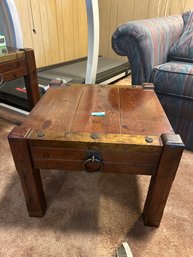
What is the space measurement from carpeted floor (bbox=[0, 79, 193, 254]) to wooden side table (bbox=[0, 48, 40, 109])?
1.77 ft

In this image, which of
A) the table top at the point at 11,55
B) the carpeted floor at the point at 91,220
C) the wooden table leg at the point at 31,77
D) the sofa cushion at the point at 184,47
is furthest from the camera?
the sofa cushion at the point at 184,47

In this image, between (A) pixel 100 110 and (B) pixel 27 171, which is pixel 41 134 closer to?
(B) pixel 27 171

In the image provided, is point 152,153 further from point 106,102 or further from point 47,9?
→ point 47,9

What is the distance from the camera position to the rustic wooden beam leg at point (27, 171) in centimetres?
67

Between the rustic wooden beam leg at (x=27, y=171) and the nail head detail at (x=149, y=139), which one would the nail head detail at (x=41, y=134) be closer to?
the rustic wooden beam leg at (x=27, y=171)

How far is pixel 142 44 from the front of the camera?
117 centimetres

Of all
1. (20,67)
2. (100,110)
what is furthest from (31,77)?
A: (100,110)

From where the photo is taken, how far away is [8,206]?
36.2 inches

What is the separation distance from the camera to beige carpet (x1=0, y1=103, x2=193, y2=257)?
76 cm

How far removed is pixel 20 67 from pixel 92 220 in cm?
96

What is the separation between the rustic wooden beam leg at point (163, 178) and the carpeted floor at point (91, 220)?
8 cm

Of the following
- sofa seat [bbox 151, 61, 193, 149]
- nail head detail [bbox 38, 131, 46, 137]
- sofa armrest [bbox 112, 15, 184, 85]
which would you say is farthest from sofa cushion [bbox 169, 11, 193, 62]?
nail head detail [bbox 38, 131, 46, 137]

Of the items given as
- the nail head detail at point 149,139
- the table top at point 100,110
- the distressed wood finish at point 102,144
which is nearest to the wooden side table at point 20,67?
the table top at point 100,110

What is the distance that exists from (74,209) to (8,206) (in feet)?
1.00
